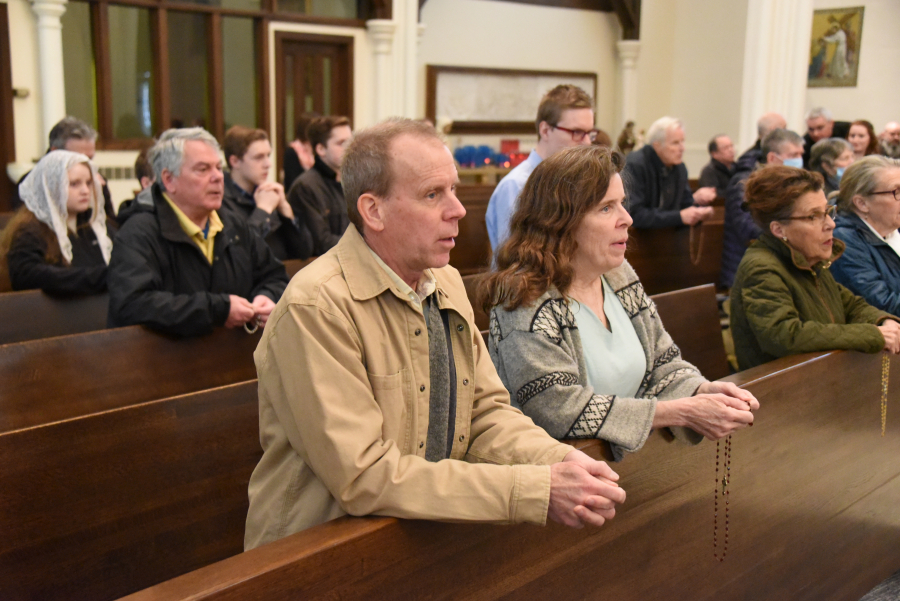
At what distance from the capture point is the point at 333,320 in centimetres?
141

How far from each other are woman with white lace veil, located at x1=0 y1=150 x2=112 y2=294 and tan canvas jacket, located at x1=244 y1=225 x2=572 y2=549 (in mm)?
2201

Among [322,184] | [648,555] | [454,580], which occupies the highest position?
[322,184]

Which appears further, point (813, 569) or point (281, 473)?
point (813, 569)

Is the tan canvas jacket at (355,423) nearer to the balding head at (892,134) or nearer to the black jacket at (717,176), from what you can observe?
the black jacket at (717,176)

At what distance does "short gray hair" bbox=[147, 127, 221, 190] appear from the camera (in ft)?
9.91

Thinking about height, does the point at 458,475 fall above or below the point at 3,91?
below

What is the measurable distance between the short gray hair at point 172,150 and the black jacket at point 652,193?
8.22ft

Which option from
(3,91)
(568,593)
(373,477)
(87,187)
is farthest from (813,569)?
(3,91)

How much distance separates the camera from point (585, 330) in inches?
80.2

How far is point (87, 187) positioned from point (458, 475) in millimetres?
3109

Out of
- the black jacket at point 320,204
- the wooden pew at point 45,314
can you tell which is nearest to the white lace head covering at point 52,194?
the wooden pew at point 45,314

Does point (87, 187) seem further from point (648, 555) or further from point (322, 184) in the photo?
point (648, 555)

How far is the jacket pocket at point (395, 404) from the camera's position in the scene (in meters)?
1.46

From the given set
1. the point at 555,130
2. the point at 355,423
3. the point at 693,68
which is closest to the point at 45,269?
the point at 555,130
